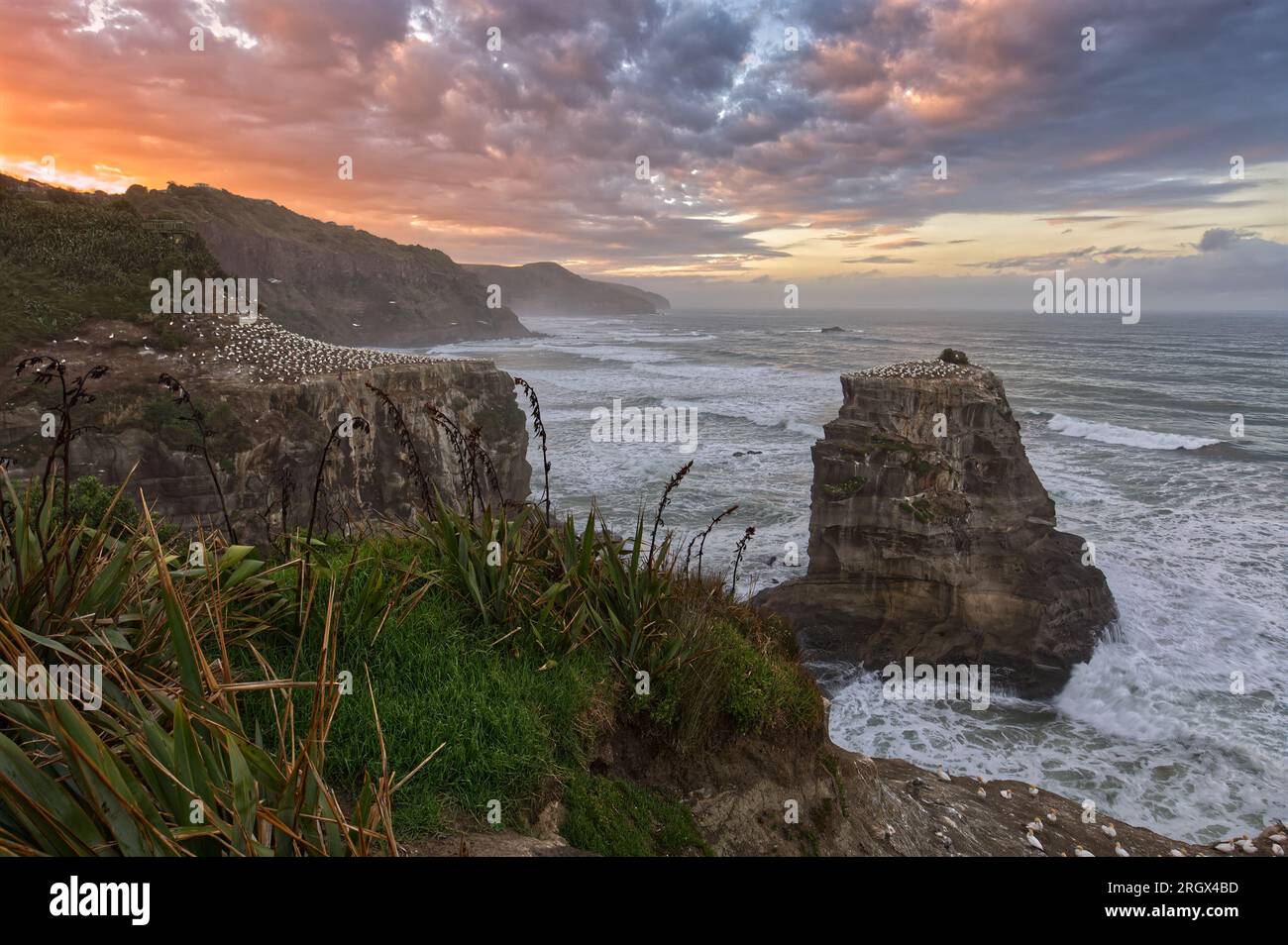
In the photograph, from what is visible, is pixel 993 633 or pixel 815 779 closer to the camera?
pixel 815 779

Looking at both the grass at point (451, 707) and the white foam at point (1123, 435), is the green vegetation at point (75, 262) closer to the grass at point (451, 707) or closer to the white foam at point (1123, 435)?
the grass at point (451, 707)

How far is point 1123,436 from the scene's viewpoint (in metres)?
39.8

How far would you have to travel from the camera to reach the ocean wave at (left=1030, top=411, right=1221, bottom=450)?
3766 centimetres

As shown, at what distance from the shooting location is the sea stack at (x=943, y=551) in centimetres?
1658

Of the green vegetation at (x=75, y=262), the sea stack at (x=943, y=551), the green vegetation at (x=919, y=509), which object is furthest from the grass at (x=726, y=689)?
the green vegetation at (x=75, y=262)

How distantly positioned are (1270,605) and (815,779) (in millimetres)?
21526

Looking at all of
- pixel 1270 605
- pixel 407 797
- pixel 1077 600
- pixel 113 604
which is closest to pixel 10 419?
pixel 113 604

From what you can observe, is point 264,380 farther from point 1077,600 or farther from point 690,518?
point 1077,600

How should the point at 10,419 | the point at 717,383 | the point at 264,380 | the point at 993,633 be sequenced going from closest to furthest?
the point at 10,419 < the point at 993,633 < the point at 264,380 < the point at 717,383

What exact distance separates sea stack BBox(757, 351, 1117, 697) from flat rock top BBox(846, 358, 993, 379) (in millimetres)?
83

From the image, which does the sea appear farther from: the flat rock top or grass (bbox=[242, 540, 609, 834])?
the flat rock top

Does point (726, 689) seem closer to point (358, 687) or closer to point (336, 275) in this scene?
point (358, 687)

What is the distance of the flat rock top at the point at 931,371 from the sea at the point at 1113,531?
6186 millimetres

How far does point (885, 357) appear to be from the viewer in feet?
253
